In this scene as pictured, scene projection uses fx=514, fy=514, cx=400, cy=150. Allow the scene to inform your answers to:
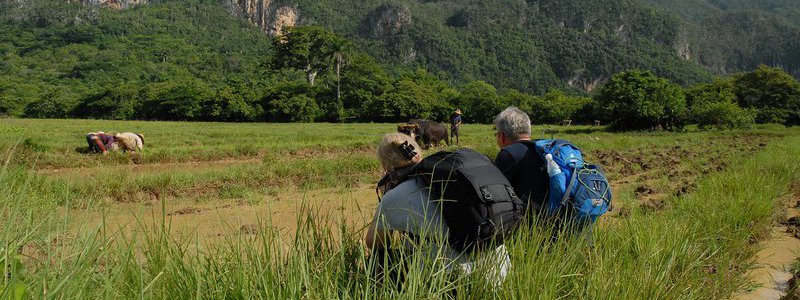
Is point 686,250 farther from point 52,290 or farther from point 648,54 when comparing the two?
point 648,54

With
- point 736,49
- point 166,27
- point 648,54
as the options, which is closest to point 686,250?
point 166,27

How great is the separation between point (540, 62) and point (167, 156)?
14881cm

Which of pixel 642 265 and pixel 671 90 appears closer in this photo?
pixel 642 265

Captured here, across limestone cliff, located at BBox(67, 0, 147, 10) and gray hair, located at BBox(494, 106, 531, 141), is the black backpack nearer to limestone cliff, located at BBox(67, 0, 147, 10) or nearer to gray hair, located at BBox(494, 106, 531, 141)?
gray hair, located at BBox(494, 106, 531, 141)

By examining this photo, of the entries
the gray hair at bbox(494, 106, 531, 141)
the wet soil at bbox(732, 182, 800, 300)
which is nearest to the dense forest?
the wet soil at bbox(732, 182, 800, 300)

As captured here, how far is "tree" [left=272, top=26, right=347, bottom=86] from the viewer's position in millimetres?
57688

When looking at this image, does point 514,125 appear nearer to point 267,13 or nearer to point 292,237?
point 292,237

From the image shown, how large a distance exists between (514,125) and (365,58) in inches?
2360

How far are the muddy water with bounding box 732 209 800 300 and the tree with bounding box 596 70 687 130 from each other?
2732 centimetres

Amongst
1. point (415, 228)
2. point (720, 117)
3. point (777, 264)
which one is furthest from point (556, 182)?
point (720, 117)

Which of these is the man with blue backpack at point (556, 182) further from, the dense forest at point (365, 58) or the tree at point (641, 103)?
the dense forest at point (365, 58)

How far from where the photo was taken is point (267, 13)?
161375 millimetres

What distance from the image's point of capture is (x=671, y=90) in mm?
32625

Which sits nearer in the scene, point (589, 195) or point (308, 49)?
point (589, 195)
